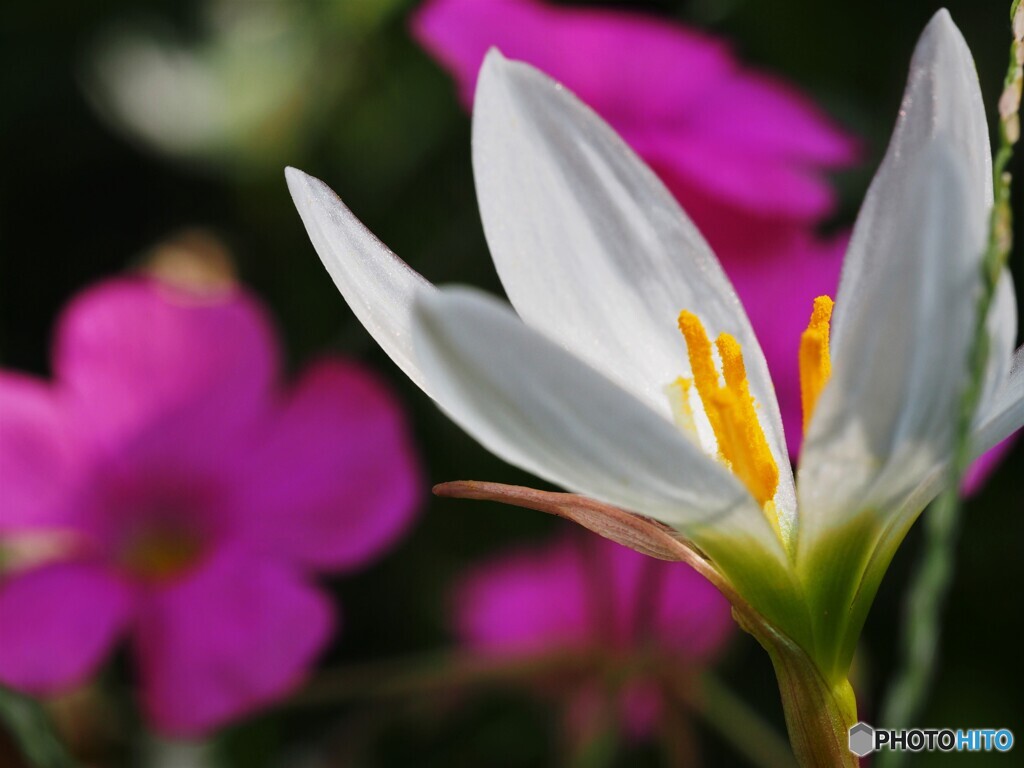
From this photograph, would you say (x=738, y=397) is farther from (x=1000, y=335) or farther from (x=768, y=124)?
(x=768, y=124)

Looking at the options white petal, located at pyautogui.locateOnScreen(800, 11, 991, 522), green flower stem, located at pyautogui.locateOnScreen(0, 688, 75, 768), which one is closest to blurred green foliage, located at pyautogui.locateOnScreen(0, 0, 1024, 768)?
green flower stem, located at pyautogui.locateOnScreen(0, 688, 75, 768)

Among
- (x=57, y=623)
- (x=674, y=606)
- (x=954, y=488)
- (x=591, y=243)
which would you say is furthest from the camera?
(x=674, y=606)

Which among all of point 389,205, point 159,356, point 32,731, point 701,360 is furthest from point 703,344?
point 389,205

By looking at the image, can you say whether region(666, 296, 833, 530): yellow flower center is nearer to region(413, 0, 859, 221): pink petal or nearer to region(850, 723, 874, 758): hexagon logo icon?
region(850, 723, 874, 758): hexagon logo icon

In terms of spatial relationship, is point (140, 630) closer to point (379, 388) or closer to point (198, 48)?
point (379, 388)

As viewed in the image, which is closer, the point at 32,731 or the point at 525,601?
the point at 32,731
